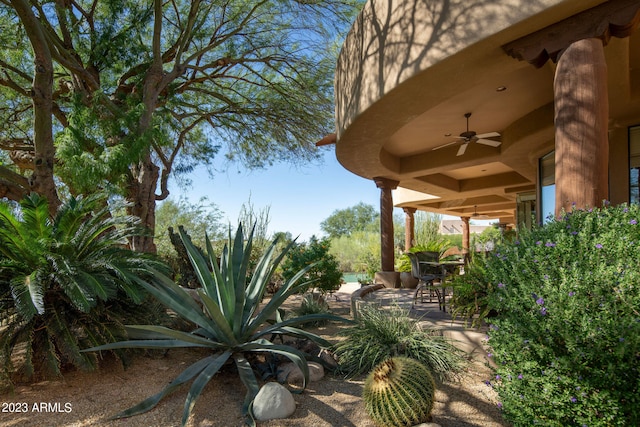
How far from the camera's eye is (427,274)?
253 inches

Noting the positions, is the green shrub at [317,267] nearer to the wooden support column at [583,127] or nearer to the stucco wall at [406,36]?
the stucco wall at [406,36]

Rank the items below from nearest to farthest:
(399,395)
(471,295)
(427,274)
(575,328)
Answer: (575,328), (399,395), (471,295), (427,274)

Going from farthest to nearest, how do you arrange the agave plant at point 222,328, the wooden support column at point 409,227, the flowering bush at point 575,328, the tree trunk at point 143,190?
the wooden support column at point 409,227
the tree trunk at point 143,190
the agave plant at point 222,328
the flowering bush at point 575,328

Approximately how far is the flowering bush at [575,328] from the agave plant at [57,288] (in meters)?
3.04

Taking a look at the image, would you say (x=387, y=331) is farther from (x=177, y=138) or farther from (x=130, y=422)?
(x=177, y=138)

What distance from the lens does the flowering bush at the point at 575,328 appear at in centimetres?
176

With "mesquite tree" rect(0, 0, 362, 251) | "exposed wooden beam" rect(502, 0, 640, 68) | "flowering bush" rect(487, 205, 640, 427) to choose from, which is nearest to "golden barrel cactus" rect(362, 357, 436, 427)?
"flowering bush" rect(487, 205, 640, 427)

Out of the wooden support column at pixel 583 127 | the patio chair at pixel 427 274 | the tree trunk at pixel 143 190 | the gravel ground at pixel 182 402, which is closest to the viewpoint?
the gravel ground at pixel 182 402

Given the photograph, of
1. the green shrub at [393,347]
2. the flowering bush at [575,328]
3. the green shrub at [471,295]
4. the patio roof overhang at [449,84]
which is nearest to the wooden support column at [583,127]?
the patio roof overhang at [449,84]

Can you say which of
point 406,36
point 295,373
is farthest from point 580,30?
point 295,373

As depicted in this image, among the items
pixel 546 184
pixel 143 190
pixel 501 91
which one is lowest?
pixel 143 190

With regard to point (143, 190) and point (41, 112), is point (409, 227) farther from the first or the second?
point (41, 112)

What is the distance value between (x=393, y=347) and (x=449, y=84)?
114 inches

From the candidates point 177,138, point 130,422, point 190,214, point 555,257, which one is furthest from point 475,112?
point 190,214
